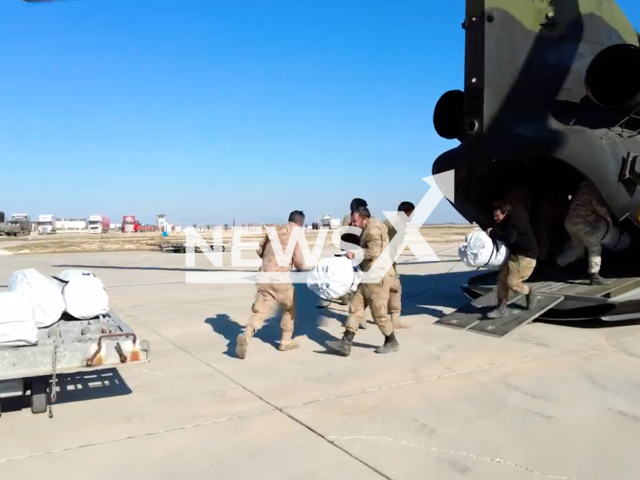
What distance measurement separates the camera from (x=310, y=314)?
873 cm

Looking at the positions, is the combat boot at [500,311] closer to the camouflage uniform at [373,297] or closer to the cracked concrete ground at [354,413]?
the cracked concrete ground at [354,413]

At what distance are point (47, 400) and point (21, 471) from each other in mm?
1137

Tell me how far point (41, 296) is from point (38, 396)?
87 cm

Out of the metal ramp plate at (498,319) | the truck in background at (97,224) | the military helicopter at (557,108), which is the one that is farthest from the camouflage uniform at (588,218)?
the truck in background at (97,224)

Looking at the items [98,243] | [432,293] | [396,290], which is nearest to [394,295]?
[396,290]

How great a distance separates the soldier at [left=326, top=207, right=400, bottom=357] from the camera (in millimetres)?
6016

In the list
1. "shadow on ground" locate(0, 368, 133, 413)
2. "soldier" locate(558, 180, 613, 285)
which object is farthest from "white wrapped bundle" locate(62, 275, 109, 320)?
"soldier" locate(558, 180, 613, 285)

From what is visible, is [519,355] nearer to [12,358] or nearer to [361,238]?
[361,238]

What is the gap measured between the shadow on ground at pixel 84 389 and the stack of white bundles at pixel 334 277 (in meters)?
2.64

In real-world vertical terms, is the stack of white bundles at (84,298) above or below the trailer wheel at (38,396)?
above

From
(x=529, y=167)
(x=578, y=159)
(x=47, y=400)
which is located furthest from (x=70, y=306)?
(x=529, y=167)

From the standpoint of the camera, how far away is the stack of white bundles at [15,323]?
3.93 metres

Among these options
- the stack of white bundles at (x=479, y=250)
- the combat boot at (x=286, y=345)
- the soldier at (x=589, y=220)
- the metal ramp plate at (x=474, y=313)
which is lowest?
the combat boot at (x=286, y=345)

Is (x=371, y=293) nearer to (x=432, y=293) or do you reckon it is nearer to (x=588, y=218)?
(x=588, y=218)
